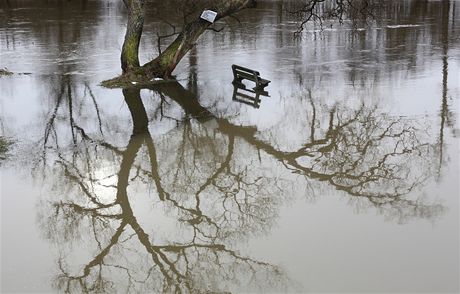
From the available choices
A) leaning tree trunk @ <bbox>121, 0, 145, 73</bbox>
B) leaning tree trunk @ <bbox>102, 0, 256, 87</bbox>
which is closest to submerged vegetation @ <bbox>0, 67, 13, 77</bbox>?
leaning tree trunk @ <bbox>102, 0, 256, 87</bbox>

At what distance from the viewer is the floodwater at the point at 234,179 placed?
7.42 meters

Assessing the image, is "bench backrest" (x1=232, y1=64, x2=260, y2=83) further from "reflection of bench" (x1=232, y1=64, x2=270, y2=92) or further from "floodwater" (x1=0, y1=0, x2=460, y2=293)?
"floodwater" (x1=0, y1=0, x2=460, y2=293)

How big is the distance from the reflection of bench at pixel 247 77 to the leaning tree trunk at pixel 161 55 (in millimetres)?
1589

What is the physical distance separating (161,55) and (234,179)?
310 inches

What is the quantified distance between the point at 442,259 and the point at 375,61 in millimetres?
12668

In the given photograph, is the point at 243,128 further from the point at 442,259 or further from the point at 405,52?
the point at 405,52

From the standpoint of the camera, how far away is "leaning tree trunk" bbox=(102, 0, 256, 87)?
16578 mm

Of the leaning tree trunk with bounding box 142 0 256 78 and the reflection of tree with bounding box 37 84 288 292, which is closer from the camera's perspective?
the reflection of tree with bounding box 37 84 288 292

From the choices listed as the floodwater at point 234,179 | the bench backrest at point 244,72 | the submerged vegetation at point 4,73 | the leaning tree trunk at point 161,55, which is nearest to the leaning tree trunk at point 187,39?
the leaning tree trunk at point 161,55

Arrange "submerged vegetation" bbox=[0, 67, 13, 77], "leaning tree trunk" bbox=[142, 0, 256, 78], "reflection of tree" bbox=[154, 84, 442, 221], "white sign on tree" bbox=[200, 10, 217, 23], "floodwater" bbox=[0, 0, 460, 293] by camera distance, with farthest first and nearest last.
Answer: "submerged vegetation" bbox=[0, 67, 13, 77], "leaning tree trunk" bbox=[142, 0, 256, 78], "white sign on tree" bbox=[200, 10, 217, 23], "reflection of tree" bbox=[154, 84, 442, 221], "floodwater" bbox=[0, 0, 460, 293]

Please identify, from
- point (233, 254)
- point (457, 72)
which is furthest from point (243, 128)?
point (457, 72)

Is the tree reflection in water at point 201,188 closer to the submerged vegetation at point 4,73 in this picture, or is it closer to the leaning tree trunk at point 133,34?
the leaning tree trunk at point 133,34

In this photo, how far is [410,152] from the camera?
11070 millimetres

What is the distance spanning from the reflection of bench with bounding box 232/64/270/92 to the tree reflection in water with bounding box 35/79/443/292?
7.62ft
